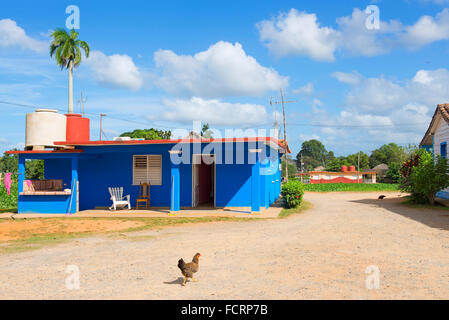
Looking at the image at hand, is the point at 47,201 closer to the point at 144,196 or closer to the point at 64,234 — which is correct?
the point at 144,196

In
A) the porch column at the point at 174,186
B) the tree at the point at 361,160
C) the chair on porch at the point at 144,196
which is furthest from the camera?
the tree at the point at 361,160

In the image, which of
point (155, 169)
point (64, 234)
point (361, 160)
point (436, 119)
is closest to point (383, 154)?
point (361, 160)

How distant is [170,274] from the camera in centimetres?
595

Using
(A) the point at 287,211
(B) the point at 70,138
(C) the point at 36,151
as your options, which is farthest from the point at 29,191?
(A) the point at 287,211

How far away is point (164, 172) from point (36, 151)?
509 cm

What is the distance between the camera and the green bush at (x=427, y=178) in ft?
50.2

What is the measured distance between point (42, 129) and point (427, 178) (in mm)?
16479

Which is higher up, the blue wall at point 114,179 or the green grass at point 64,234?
the blue wall at point 114,179

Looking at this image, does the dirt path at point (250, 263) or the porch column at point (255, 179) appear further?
the porch column at point (255, 179)

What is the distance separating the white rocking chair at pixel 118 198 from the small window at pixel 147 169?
74 centimetres

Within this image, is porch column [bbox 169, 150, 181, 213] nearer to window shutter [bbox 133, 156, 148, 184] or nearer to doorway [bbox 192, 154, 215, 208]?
doorway [bbox 192, 154, 215, 208]

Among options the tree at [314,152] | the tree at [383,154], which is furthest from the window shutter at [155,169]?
the tree at [314,152]

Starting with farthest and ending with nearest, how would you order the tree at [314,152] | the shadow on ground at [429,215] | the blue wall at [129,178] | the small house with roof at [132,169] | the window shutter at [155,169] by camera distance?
the tree at [314,152]
the window shutter at [155,169]
the blue wall at [129,178]
the small house with roof at [132,169]
the shadow on ground at [429,215]

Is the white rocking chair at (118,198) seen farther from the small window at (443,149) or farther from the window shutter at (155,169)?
the small window at (443,149)
